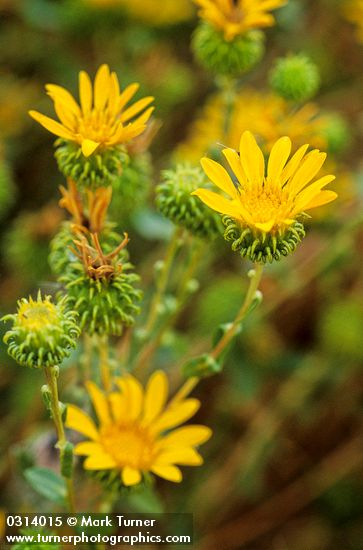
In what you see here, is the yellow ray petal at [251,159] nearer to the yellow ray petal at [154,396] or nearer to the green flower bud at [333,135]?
the yellow ray petal at [154,396]

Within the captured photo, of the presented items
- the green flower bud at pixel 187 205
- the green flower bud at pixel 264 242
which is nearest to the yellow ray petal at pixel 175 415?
the green flower bud at pixel 187 205

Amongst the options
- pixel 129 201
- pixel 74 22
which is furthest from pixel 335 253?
pixel 74 22

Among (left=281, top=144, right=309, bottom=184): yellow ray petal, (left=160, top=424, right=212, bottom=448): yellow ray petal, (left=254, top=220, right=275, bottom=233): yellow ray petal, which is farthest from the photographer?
(left=160, top=424, right=212, bottom=448): yellow ray petal

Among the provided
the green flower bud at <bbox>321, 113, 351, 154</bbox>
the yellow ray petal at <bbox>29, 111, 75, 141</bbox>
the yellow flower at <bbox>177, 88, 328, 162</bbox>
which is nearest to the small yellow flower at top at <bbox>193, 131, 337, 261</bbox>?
the yellow ray petal at <bbox>29, 111, 75, 141</bbox>

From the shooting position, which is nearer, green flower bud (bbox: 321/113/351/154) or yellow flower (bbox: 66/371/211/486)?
yellow flower (bbox: 66/371/211/486)

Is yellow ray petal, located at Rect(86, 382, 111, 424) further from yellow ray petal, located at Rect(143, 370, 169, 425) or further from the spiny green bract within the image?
the spiny green bract

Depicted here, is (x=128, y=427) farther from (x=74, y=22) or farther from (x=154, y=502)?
(x=74, y=22)

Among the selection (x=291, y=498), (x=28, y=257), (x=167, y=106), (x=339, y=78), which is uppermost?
(x=339, y=78)
